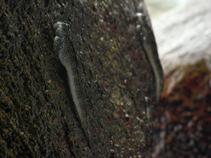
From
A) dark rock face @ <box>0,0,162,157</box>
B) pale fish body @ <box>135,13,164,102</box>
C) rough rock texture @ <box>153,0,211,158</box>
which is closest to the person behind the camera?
dark rock face @ <box>0,0,162,157</box>

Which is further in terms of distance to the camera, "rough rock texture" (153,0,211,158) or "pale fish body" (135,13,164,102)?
"rough rock texture" (153,0,211,158)

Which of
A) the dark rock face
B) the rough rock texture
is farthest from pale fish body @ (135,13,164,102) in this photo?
the rough rock texture

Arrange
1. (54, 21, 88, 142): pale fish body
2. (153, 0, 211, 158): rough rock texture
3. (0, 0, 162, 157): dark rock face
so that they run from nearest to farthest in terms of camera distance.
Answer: (0, 0, 162, 157): dark rock face → (54, 21, 88, 142): pale fish body → (153, 0, 211, 158): rough rock texture

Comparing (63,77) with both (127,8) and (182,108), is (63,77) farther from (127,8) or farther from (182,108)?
(182,108)

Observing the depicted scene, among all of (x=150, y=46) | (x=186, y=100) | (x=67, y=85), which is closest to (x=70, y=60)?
(x=67, y=85)

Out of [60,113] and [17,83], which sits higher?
[17,83]

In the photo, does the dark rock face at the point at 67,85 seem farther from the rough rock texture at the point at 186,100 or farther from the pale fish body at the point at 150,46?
the rough rock texture at the point at 186,100

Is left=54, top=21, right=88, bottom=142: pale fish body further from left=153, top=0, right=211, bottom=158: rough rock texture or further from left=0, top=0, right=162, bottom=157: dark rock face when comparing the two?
left=153, top=0, right=211, bottom=158: rough rock texture

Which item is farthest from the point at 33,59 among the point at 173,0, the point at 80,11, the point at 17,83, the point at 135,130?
the point at 173,0
